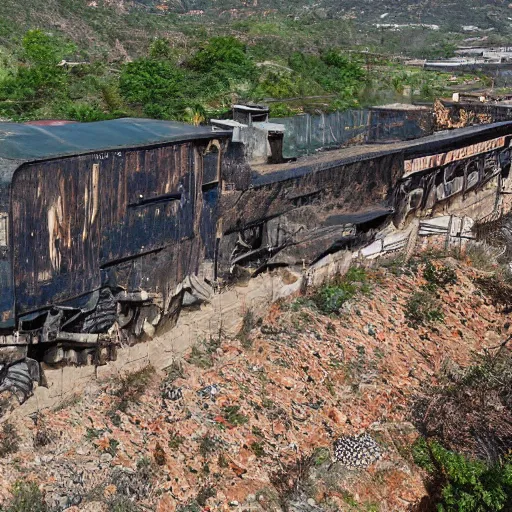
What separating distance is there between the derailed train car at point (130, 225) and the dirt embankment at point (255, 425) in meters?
0.58

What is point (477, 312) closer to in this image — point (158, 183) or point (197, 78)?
point (158, 183)

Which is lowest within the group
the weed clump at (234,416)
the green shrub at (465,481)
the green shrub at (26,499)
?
the green shrub at (465,481)

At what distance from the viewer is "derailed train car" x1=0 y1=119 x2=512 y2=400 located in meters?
6.08

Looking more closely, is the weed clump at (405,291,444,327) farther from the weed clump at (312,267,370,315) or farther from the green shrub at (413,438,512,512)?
the green shrub at (413,438,512,512)

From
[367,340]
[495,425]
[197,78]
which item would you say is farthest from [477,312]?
[197,78]

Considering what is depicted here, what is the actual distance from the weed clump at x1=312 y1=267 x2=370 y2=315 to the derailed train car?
1.43 ft

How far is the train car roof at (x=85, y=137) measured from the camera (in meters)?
6.04

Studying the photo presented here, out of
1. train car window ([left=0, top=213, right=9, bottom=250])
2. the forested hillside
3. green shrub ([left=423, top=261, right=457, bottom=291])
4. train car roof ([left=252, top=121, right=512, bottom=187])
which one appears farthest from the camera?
the forested hillside

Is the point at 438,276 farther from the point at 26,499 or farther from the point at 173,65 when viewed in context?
the point at 173,65

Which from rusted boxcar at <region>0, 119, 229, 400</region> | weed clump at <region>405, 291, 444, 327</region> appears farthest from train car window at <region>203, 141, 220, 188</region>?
weed clump at <region>405, 291, 444, 327</region>

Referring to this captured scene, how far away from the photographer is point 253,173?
8398 mm

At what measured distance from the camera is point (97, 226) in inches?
260

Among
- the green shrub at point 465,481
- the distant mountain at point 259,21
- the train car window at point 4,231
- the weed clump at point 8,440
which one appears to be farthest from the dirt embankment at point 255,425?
the distant mountain at point 259,21

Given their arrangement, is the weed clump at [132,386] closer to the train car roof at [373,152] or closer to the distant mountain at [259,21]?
the train car roof at [373,152]
